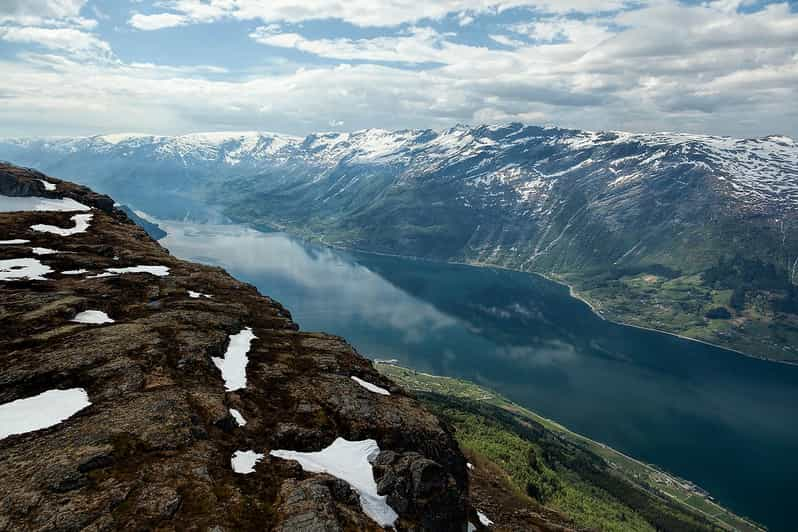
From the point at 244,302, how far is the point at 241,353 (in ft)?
70.1

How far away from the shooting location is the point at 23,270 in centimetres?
6456

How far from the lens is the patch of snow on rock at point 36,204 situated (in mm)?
112625

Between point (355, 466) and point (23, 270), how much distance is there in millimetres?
58861

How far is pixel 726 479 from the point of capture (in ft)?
640

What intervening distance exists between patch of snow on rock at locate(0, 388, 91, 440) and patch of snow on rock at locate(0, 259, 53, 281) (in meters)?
35.2

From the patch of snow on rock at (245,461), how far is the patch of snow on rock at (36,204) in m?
108

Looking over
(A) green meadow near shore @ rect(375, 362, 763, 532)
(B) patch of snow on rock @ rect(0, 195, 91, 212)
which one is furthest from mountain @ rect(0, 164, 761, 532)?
(B) patch of snow on rock @ rect(0, 195, 91, 212)

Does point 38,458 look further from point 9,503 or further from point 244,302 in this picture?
point 244,302

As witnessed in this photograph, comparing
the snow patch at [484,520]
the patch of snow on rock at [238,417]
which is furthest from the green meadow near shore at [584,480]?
the patch of snow on rock at [238,417]

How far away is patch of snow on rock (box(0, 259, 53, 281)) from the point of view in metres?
61.6

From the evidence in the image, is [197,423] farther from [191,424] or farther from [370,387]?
[370,387]

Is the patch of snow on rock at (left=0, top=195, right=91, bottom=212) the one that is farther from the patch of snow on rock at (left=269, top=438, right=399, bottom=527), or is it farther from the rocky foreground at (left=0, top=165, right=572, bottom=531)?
the patch of snow on rock at (left=269, top=438, right=399, bottom=527)

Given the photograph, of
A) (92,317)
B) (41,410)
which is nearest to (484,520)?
(41,410)

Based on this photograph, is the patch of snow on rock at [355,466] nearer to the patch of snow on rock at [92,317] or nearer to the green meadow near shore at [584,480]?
the patch of snow on rock at [92,317]
